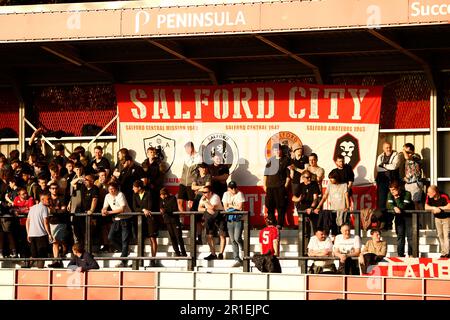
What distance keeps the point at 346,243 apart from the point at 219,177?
3934 millimetres

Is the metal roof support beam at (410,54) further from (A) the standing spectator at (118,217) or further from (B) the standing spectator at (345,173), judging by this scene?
(A) the standing spectator at (118,217)

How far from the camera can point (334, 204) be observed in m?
22.8

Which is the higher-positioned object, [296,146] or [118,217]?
[296,146]

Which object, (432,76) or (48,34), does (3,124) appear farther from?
(432,76)

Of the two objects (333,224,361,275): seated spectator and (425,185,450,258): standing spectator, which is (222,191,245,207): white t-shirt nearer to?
(333,224,361,275): seated spectator

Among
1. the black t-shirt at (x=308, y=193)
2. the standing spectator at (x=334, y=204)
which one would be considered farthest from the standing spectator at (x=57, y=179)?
the standing spectator at (x=334, y=204)

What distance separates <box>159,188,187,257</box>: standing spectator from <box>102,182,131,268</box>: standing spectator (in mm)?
706

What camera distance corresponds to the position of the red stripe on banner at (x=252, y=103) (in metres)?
24.8

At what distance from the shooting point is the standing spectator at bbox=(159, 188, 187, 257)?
75.5 ft

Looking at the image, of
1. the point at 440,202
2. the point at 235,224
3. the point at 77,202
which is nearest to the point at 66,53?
the point at 77,202

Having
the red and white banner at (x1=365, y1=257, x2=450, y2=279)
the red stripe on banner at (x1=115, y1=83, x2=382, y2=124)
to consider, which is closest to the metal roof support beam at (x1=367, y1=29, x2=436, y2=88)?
the red stripe on banner at (x1=115, y1=83, x2=382, y2=124)

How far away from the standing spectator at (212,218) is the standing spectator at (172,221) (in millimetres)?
464

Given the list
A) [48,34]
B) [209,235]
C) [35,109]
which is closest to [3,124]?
[35,109]

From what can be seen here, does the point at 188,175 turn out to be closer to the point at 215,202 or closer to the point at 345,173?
the point at 215,202
